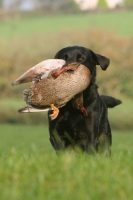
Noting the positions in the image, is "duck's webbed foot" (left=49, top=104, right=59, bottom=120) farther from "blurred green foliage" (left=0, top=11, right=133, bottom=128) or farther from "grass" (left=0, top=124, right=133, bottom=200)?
"blurred green foliage" (left=0, top=11, right=133, bottom=128)

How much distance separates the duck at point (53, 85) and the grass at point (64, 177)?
0.96m

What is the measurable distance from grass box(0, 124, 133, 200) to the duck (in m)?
0.96

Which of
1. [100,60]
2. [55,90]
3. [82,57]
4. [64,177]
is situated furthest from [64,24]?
[64,177]

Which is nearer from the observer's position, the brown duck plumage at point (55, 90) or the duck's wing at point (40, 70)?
the brown duck plumage at point (55, 90)

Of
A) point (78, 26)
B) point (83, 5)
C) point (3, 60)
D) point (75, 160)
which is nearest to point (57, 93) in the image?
point (75, 160)

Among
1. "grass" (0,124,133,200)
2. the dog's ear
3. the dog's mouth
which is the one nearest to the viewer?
"grass" (0,124,133,200)

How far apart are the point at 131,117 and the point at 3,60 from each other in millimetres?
11111

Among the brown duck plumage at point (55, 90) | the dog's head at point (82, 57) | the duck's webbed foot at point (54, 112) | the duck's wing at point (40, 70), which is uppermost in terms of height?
the dog's head at point (82, 57)

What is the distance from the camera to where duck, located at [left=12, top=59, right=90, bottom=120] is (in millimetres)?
6445

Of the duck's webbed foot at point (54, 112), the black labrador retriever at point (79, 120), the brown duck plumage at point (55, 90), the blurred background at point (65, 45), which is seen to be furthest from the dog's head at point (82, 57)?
the blurred background at point (65, 45)

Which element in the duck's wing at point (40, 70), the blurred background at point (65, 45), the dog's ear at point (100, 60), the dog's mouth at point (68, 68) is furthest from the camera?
the blurred background at point (65, 45)

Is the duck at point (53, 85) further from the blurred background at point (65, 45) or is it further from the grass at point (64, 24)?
the grass at point (64, 24)

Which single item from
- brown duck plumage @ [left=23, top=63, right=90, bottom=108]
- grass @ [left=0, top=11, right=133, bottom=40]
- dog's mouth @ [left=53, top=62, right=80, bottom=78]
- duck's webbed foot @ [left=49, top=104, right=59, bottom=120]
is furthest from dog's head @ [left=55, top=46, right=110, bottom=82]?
grass @ [left=0, top=11, right=133, bottom=40]

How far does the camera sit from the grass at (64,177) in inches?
161
